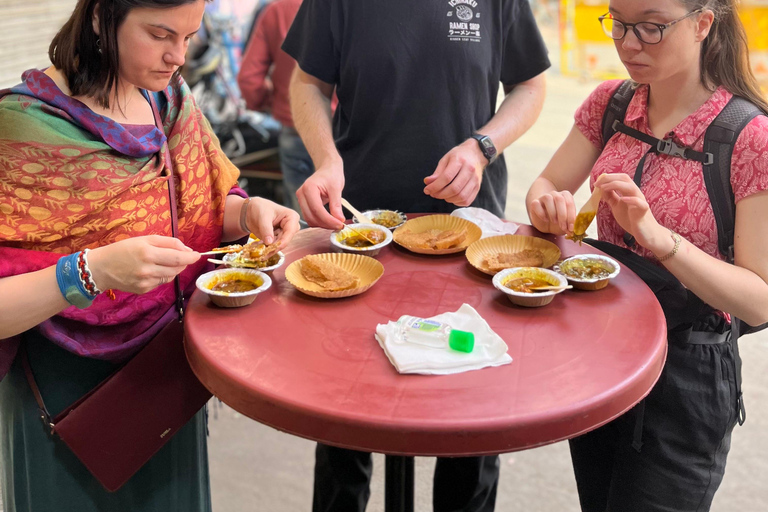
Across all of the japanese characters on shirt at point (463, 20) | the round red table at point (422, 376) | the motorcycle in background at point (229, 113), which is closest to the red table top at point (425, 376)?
the round red table at point (422, 376)

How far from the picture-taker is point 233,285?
1.62 meters

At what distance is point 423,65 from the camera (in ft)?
7.00

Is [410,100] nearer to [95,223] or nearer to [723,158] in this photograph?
[723,158]

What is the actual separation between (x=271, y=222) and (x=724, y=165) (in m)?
1.05

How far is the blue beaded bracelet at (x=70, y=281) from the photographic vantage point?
4.42 ft

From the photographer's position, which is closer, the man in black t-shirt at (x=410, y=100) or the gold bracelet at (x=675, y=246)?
the gold bracelet at (x=675, y=246)

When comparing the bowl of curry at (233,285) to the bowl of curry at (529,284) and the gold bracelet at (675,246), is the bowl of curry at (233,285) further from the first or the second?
the gold bracelet at (675,246)

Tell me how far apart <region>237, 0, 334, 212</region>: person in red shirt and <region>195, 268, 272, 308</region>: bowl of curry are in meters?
2.31

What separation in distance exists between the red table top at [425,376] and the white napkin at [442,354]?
0.02 meters

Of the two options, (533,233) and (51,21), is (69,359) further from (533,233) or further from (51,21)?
(51,21)

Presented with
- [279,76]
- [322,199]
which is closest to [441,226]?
[322,199]

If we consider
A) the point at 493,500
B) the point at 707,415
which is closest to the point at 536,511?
the point at 493,500

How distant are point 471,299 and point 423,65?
2.80 ft

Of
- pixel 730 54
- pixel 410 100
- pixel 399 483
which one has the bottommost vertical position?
pixel 399 483
